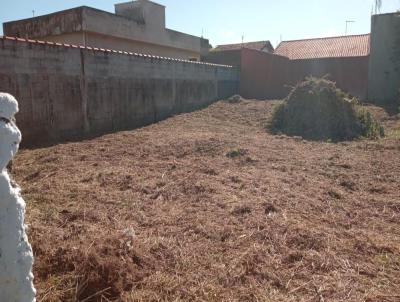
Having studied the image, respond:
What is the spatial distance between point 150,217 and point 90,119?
241 inches

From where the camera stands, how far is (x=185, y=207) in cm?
395

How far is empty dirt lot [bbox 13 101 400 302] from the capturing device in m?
2.41

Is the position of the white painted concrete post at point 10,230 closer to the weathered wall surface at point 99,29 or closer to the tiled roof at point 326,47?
the weathered wall surface at point 99,29

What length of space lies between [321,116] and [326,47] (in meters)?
15.6

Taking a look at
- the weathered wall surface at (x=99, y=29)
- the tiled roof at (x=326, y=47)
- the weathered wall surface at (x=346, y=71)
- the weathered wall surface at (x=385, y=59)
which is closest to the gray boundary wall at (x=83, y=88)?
the weathered wall surface at (x=99, y=29)

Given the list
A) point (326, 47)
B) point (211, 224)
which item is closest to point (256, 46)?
point (326, 47)

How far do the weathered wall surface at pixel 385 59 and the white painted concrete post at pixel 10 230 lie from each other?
716 inches

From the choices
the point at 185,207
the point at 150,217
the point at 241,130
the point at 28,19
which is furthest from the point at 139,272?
the point at 28,19

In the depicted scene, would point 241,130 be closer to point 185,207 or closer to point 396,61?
point 185,207

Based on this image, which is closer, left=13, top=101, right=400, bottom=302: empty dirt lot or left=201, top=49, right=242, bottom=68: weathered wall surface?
left=13, top=101, right=400, bottom=302: empty dirt lot

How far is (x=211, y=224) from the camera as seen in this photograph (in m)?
3.46

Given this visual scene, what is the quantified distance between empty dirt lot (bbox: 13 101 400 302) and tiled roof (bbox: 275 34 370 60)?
17.7 m

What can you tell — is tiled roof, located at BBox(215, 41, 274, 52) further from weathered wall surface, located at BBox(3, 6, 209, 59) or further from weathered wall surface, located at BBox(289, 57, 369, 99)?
weathered wall surface, located at BBox(289, 57, 369, 99)

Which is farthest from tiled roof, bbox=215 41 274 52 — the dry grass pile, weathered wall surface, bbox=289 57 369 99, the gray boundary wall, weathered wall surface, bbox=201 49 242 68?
the dry grass pile
